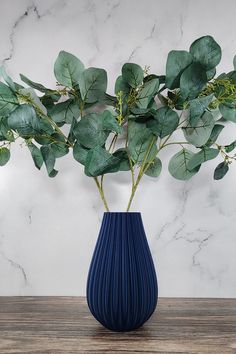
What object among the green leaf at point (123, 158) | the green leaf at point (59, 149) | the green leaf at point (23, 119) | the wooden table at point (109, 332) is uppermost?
the green leaf at point (23, 119)

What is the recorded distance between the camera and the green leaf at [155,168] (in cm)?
112

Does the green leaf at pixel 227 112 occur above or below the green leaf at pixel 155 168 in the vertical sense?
above

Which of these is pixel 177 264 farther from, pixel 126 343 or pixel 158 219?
pixel 126 343

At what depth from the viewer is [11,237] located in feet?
4.00

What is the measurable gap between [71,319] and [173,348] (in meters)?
0.28

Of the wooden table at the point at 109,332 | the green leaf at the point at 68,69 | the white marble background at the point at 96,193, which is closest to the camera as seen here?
the wooden table at the point at 109,332

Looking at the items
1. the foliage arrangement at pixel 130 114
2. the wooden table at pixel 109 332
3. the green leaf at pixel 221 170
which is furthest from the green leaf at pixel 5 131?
the green leaf at pixel 221 170

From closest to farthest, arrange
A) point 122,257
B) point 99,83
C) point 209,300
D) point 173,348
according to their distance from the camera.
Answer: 1. point 173,348
2. point 122,257
3. point 99,83
4. point 209,300

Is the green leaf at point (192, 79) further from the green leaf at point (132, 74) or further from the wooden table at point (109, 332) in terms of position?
the wooden table at point (109, 332)

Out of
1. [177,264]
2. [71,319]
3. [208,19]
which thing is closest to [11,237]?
[71,319]

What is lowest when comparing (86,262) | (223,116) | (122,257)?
(86,262)

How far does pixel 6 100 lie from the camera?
100cm

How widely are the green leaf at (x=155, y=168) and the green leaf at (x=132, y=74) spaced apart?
20 cm

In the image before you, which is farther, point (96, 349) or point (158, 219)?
point (158, 219)
